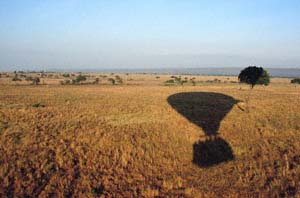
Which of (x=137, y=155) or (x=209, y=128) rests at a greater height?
(x=209, y=128)

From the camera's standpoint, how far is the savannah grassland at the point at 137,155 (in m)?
11.9

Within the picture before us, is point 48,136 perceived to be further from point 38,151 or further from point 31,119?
point 31,119

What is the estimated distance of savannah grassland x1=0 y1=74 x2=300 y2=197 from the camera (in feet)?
39.1

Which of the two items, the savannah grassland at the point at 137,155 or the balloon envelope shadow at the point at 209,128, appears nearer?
the savannah grassland at the point at 137,155

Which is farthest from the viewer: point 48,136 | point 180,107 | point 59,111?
point 180,107

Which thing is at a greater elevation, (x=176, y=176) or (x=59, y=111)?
(x=59, y=111)

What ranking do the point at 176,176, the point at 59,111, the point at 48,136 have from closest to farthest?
the point at 176,176 < the point at 48,136 < the point at 59,111

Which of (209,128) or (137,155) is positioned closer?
(137,155)

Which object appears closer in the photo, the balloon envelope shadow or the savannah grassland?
the savannah grassland

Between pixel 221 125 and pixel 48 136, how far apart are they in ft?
47.7

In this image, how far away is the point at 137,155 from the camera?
1562 centimetres

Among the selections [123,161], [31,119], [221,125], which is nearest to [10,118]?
[31,119]

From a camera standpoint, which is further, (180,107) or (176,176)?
(180,107)

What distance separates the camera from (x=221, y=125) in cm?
2138
